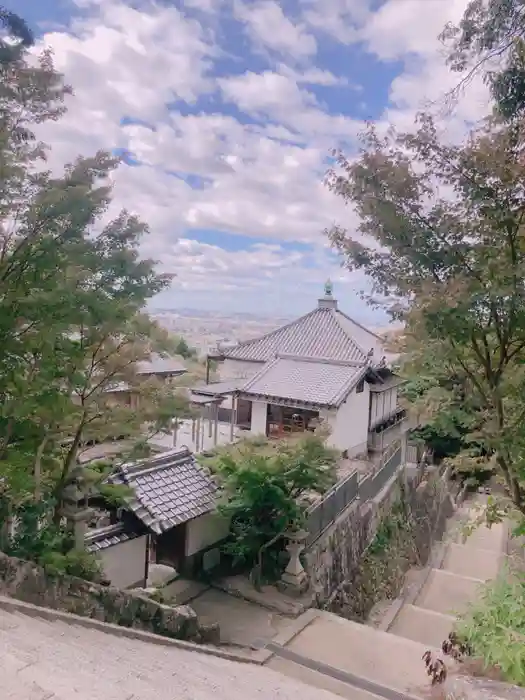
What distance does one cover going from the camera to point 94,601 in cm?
528

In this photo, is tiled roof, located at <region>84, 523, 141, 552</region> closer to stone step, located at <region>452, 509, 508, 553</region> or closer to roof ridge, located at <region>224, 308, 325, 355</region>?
stone step, located at <region>452, 509, 508, 553</region>

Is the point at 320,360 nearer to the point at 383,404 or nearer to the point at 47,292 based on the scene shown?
the point at 383,404

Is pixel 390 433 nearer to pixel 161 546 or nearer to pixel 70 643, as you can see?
pixel 161 546

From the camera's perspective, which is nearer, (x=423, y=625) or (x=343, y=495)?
(x=423, y=625)

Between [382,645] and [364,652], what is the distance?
1.26 feet

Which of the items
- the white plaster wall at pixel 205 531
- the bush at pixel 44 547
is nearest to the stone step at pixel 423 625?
the white plaster wall at pixel 205 531

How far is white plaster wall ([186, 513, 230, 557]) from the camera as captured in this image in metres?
9.55

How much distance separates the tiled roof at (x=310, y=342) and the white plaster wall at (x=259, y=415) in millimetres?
3189

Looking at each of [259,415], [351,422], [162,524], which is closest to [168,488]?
[162,524]

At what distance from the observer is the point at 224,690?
393 cm

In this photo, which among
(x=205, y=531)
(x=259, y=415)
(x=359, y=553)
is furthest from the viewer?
(x=259, y=415)

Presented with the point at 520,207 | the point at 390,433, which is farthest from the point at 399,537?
the point at 390,433

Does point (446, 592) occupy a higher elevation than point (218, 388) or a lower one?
lower

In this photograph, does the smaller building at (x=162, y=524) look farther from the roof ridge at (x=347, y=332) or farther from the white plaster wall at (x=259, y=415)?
the roof ridge at (x=347, y=332)
